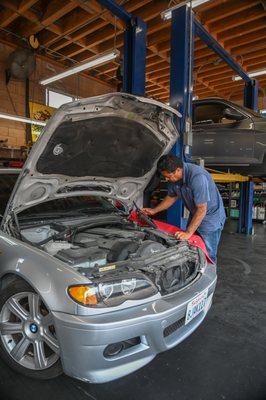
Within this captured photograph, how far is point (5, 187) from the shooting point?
2395mm

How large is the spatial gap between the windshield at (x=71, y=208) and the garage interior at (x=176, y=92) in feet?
3.44

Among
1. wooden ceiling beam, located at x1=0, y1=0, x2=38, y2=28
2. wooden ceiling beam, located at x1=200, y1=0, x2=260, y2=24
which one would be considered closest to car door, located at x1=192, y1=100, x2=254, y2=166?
wooden ceiling beam, located at x1=200, y1=0, x2=260, y2=24

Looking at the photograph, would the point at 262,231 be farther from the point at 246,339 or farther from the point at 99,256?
the point at 99,256

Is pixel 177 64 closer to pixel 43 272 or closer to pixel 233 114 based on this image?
pixel 233 114

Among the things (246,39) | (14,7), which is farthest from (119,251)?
(246,39)

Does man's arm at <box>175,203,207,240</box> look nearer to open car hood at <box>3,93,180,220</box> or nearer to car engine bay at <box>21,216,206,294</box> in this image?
car engine bay at <box>21,216,206,294</box>

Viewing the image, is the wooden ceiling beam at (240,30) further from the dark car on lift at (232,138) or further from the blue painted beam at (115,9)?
the blue painted beam at (115,9)

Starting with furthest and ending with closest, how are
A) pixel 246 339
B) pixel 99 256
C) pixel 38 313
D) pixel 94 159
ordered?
pixel 94 159
pixel 246 339
pixel 99 256
pixel 38 313

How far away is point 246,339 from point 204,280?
27.1 inches

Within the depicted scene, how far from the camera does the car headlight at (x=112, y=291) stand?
1.44 meters

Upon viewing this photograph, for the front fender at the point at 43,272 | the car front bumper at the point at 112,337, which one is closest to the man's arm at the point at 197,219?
the car front bumper at the point at 112,337

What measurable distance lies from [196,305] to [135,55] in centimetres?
341

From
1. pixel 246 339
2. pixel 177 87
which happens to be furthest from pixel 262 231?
pixel 246 339

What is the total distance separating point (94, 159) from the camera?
2.40 m
